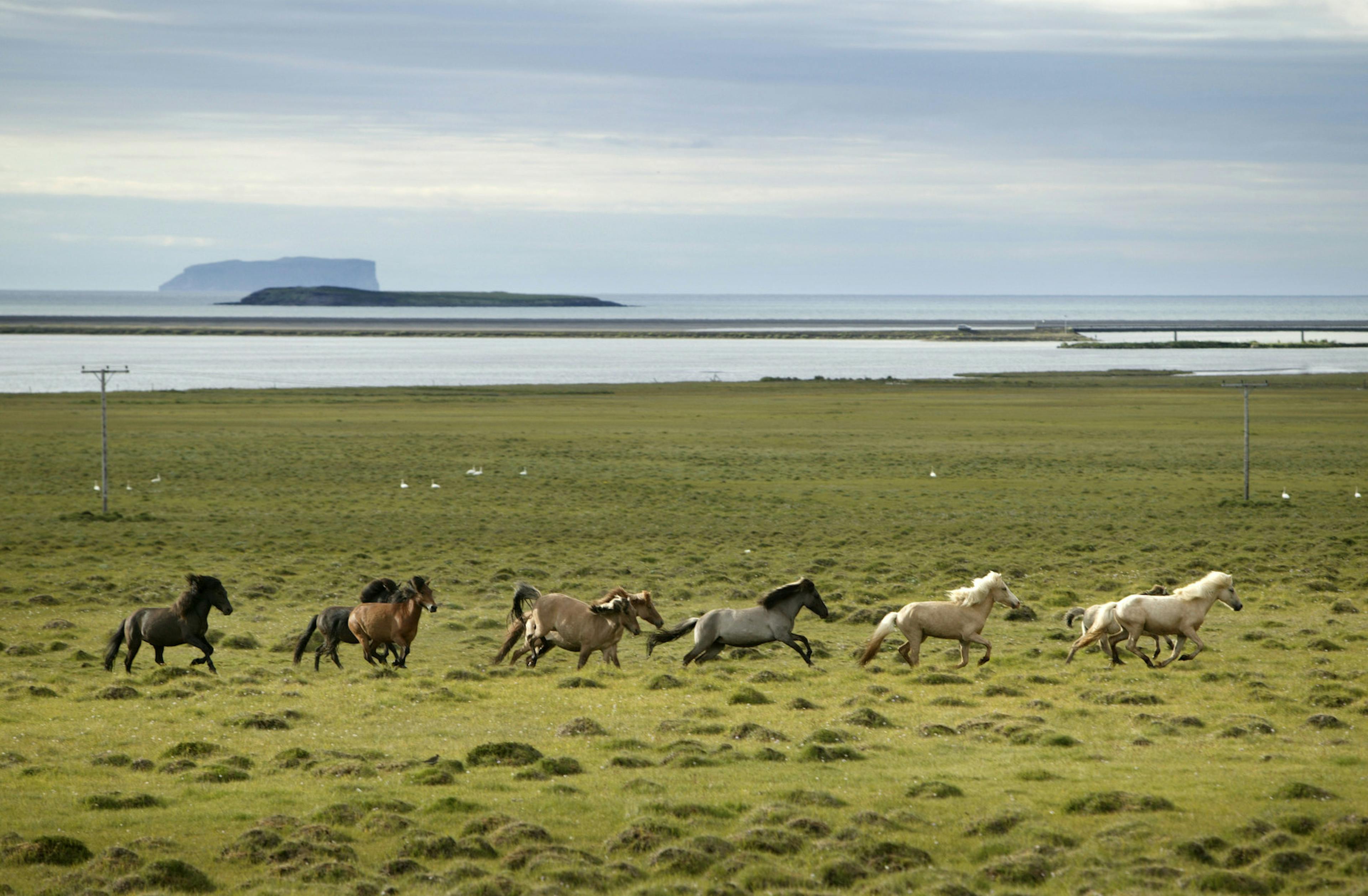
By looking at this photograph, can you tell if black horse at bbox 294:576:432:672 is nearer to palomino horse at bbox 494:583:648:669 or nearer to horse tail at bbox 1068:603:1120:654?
palomino horse at bbox 494:583:648:669

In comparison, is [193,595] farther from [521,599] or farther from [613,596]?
[613,596]

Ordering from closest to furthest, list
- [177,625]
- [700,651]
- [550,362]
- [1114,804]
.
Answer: [1114,804]
[177,625]
[700,651]
[550,362]

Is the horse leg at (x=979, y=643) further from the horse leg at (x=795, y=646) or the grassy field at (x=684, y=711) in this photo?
the horse leg at (x=795, y=646)

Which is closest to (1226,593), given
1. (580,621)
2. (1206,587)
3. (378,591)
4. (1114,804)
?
(1206,587)

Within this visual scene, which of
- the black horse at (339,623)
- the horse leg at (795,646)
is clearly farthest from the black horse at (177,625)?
the horse leg at (795,646)

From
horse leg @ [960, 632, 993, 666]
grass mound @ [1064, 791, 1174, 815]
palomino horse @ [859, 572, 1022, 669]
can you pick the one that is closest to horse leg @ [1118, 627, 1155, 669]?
palomino horse @ [859, 572, 1022, 669]

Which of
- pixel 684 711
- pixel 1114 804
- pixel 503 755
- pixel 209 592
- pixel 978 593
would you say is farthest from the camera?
pixel 978 593

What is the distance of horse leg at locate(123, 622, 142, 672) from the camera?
57.3 feet

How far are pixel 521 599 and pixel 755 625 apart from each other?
3.19 meters

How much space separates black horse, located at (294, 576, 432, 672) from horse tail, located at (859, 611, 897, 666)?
587 centimetres

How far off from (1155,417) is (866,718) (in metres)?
62.7

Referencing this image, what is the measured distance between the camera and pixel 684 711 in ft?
51.1

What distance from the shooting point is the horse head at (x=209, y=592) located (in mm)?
16938

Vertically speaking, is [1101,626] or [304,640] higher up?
[1101,626]
